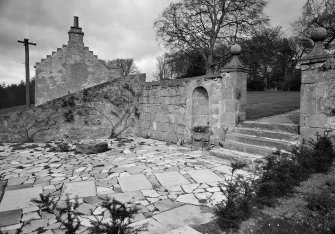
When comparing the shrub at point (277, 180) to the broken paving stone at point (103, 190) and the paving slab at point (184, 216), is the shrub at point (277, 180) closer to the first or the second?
the paving slab at point (184, 216)

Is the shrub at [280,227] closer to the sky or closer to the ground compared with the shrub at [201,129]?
closer to the ground

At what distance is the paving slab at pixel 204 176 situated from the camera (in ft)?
13.6

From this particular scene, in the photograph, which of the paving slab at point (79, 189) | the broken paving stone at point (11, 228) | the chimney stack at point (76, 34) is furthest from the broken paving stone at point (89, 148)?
the chimney stack at point (76, 34)

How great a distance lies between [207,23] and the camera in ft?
63.7

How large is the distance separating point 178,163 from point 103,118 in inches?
185

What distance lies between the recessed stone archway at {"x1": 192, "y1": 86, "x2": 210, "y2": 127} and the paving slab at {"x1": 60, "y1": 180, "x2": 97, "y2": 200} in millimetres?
4072

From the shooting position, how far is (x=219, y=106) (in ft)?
21.8

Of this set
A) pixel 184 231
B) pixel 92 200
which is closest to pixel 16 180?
pixel 92 200

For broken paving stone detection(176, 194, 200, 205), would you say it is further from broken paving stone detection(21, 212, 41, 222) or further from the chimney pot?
the chimney pot

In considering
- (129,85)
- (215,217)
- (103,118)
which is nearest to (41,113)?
(103,118)

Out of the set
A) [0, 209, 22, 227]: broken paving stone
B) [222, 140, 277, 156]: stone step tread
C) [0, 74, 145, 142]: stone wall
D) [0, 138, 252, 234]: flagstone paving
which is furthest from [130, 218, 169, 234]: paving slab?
[0, 74, 145, 142]: stone wall

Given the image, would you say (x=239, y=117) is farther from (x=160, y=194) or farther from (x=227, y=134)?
(x=160, y=194)

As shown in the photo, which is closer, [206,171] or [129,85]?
[206,171]

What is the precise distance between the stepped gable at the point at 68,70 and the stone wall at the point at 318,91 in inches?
653
